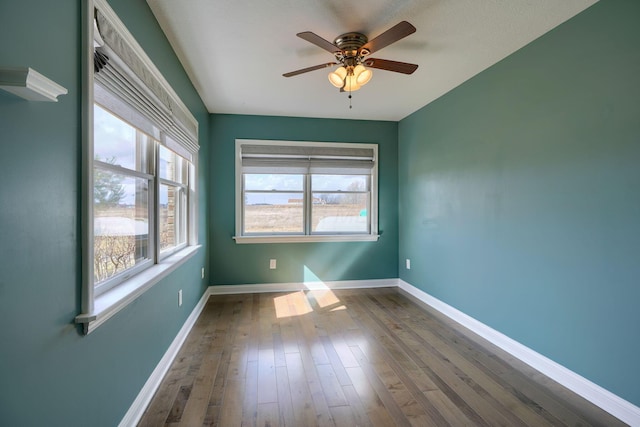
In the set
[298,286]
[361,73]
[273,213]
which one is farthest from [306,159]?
[361,73]

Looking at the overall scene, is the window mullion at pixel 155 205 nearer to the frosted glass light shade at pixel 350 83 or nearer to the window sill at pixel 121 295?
the window sill at pixel 121 295

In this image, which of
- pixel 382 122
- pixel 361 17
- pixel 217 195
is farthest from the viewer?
pixel 382 122

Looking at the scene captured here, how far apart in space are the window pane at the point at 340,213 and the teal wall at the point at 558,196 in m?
1.45

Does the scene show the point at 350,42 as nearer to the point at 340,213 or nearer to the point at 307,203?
the point at 307,203

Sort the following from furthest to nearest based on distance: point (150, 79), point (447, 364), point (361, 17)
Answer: point (447, 364)
point (361, 17)
point (150, 79)

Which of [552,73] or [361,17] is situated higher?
[361,17]

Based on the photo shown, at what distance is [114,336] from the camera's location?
5.15 feet

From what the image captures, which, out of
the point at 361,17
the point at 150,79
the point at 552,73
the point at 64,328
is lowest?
the point at 64,328

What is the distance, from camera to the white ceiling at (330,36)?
79.0 inches

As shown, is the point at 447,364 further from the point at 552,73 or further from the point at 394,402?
the point at 552,73

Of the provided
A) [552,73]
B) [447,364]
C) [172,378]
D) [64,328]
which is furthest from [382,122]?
[64,328]

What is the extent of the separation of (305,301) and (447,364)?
1933 millimetres

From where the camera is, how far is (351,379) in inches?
88.9

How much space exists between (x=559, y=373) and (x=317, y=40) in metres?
2.81
